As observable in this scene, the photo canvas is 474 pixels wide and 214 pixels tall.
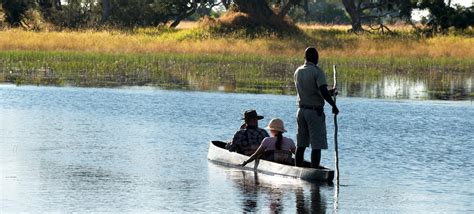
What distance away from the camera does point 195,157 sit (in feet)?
69.4

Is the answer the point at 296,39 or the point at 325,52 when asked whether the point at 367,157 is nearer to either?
the point at 325,52

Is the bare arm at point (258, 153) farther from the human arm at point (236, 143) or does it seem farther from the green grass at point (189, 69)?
the green grass at point (189, 69)

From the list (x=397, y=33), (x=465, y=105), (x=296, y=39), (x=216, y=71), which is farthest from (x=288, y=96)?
(x=397, y=33)

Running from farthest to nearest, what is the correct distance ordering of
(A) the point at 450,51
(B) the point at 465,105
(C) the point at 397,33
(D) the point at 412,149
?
(C) the point at 397,33 → (A) the point at 450,51 → (B) the point at 465,105 → (D) the point at 412,149

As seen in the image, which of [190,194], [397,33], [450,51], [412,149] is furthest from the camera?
[397,33]

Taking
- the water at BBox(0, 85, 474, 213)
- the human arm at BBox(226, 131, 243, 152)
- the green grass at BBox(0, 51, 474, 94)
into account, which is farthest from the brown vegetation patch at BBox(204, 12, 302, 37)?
the human arm at BBox(226, 131, 243, 152)

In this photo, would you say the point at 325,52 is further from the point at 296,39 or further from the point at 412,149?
the point at 412,149

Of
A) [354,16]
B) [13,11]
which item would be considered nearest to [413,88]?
[13,11]

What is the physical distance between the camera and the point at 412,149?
23.6m

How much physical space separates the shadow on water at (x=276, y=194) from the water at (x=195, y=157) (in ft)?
0.05

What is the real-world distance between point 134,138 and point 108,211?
30.8 feet

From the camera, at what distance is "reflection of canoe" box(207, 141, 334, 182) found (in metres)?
17.8

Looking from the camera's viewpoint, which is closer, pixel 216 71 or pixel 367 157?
pixel 367 157

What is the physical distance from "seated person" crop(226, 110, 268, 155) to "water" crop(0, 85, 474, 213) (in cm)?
48
